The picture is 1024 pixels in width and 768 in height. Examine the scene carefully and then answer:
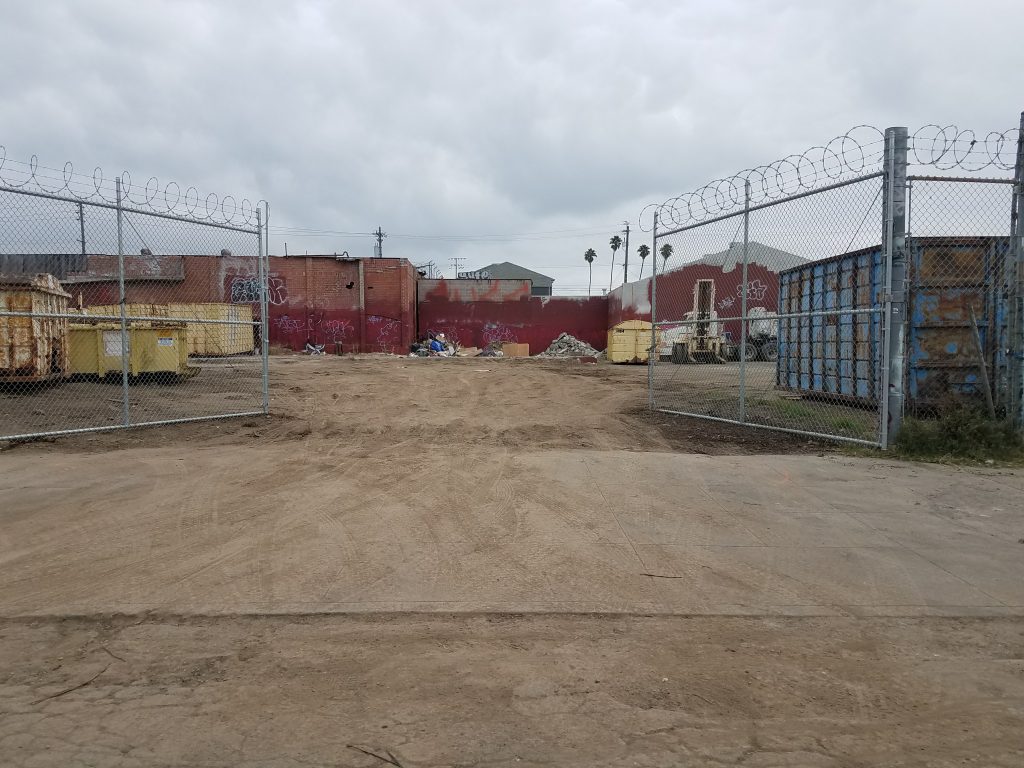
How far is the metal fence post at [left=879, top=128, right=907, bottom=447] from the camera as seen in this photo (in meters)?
7.27

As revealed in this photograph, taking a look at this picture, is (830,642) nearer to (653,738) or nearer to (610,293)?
(653,738)

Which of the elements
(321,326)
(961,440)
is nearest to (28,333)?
(961,440)

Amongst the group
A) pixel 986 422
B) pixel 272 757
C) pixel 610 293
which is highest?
pixel 610 293

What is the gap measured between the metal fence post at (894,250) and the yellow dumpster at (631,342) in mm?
20804

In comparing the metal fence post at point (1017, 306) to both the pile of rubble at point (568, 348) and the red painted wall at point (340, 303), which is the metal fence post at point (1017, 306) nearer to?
the pile of rubble at point (568, 348)

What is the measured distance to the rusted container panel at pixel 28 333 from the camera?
36.4 ft

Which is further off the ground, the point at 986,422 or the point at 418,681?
the point at 986,422

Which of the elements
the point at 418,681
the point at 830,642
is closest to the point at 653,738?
the point at 418,681

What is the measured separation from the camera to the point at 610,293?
134 ft

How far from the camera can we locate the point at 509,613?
12.0ft

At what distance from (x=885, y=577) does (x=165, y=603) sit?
13.9 ft

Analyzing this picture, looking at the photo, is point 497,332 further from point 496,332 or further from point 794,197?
point 794,197

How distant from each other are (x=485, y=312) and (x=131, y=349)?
86.9 ft

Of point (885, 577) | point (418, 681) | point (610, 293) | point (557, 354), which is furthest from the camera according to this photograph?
point (610, 293)
